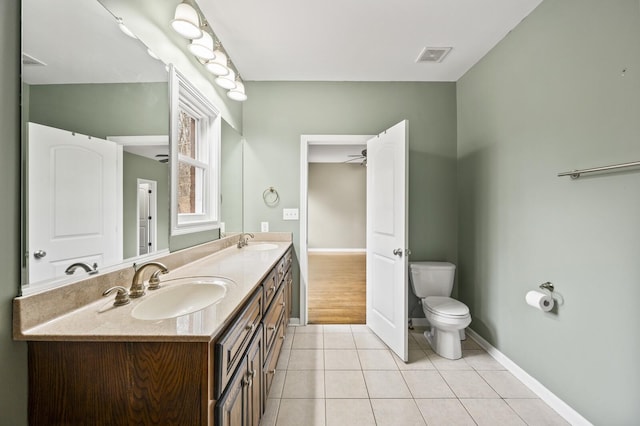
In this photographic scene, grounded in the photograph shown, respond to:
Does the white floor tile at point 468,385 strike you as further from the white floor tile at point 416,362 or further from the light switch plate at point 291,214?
the light switch plate at point 291,214

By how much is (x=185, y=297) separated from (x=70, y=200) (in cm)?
64

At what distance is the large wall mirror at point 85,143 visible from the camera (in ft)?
2.78

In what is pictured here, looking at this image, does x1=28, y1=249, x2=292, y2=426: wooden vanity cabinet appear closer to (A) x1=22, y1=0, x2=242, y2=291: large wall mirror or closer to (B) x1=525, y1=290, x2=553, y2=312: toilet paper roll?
(A) x1=22, y1=0, x2=242, y2=291: large wall mirror

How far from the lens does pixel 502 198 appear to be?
2.13m

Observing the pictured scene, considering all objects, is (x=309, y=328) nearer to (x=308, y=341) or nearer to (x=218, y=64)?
(x=308, y=341)

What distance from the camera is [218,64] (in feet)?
6.04

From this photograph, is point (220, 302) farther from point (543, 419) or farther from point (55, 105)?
point (543, 419)

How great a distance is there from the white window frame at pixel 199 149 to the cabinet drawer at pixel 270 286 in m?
0.65

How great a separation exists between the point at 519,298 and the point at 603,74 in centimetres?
149

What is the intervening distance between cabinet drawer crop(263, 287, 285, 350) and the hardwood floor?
985 millimetres

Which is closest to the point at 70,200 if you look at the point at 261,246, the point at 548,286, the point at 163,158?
the point at 163,158

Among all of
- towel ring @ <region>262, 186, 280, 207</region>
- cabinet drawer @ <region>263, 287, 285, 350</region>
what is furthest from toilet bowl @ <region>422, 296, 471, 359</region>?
towel ring @ <region>262, 186, 280, 207</region>

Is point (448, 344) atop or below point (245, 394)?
below

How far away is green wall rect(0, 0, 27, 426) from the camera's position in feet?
2.53
